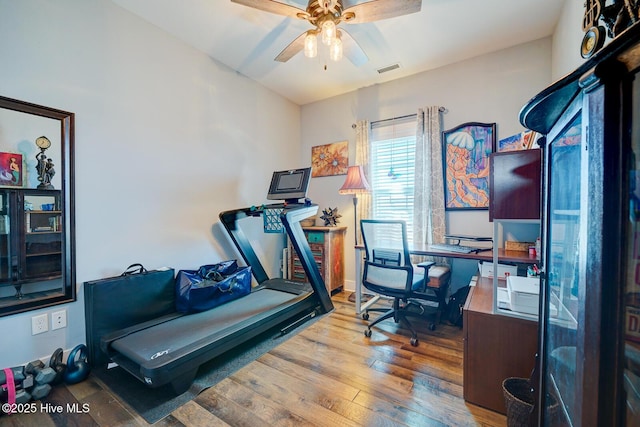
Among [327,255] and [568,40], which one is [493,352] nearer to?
[327,255]

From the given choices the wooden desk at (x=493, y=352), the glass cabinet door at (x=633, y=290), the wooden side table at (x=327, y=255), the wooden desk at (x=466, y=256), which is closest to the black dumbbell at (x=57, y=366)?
the wooden side table at (x=327, y=255)

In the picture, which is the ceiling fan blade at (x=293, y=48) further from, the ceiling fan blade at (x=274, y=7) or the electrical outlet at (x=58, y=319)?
the electrical outlet at (x=58, y=319)

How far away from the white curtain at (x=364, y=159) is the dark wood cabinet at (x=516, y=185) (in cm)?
201

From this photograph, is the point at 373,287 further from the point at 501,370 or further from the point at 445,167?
the point at 445,167

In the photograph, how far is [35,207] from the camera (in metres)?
1.80

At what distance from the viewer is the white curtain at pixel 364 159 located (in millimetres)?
3541

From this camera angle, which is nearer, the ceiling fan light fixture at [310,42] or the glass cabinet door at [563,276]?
the glass cabinet door at [563,276]

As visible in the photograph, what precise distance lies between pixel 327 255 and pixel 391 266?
121 cm

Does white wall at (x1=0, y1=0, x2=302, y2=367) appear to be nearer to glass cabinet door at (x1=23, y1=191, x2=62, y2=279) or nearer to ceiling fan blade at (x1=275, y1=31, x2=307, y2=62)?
glass cabinet door at (x1=23, y1=191, x2=62, y2=279)

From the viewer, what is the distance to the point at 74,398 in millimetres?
1617

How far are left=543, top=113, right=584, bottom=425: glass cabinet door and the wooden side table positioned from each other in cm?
258

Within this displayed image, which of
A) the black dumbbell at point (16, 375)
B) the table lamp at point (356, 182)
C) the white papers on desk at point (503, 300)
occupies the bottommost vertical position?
the black dumbbell at point (16, 375)

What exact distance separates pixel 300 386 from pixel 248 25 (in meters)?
3.01

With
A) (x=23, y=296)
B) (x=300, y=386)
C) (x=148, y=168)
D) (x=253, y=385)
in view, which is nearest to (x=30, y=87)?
(x=148, y=168)
